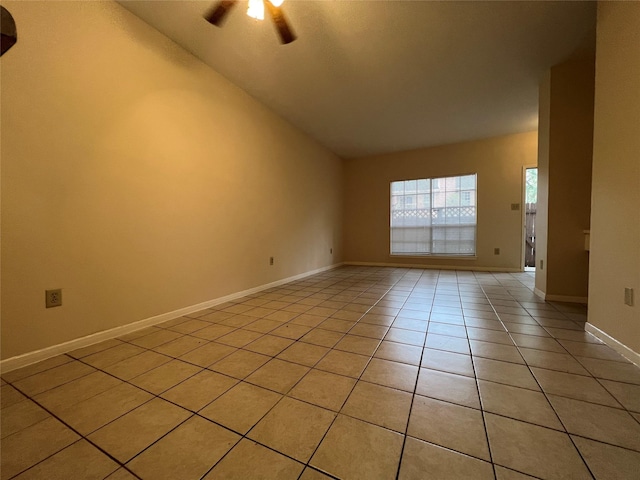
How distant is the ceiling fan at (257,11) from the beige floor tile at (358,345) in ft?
7.75

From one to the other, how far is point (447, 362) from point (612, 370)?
2.87 ft

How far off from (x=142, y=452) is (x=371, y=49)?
3.28 m

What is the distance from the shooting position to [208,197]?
2.67 metres

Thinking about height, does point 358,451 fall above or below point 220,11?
below

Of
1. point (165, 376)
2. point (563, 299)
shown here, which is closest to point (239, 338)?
point (165, 376)

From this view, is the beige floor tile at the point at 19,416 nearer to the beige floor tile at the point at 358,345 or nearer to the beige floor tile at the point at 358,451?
the beige floor tile at the point at 358,451

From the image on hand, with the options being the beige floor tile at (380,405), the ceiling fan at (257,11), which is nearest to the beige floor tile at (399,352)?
the beige floor tile at (380,405)

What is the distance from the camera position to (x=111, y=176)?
1.90 metres

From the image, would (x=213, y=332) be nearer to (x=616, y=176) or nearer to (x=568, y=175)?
(x=616, y=176)

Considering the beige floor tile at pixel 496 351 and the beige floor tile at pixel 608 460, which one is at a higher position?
the beige floor tile at pixel 496 351

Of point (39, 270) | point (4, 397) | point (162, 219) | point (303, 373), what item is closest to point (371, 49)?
point (162, 219)

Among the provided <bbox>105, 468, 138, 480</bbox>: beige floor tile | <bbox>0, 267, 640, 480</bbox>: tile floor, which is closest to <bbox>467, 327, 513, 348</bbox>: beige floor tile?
<bbox>0, 267, 640, 480</bbox>: tile floor

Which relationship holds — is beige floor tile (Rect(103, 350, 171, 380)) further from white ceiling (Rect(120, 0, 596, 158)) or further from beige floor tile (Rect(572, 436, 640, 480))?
white ceiling (Rect(120, 0, 596, 158))

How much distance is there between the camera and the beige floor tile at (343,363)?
4.62ft
